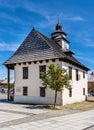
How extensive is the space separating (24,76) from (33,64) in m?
2.12

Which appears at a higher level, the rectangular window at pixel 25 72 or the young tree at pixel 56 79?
the rectangular window at pixel 25 72

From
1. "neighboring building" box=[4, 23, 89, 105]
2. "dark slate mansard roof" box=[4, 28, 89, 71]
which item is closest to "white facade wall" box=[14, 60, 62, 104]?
"neighboring building" box=[4, 23, 89, 105]

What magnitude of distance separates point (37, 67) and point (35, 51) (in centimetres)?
227

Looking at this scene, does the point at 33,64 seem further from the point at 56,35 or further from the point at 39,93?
the point at 56,35

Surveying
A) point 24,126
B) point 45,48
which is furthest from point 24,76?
point 24,126

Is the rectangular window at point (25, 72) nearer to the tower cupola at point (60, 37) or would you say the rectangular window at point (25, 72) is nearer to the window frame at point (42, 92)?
the window frame at point (42, 92)

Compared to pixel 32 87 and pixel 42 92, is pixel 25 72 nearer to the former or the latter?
pixel 32 87

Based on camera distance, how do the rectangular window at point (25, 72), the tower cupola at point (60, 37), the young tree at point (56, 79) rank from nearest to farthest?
1. the young tree at point (56, 79)
2. the rectangular window at point (25, 72)
3. the tower cupola at point (60, 37)

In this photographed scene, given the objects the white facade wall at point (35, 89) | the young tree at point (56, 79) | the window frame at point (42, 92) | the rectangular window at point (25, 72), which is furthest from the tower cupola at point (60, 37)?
the young tree at point (56, 79)

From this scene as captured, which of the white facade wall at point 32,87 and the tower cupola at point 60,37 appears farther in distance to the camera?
the tower cupola at point 60,37

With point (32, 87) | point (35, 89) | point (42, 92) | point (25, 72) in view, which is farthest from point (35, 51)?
point (42, 92)

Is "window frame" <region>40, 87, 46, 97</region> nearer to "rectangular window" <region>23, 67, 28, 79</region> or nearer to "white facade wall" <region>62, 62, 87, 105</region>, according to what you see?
"white facade wall" <region>62, 62, 87, 105</region>

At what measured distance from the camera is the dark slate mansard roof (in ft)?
83.9

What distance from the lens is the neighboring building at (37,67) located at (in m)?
25.2
